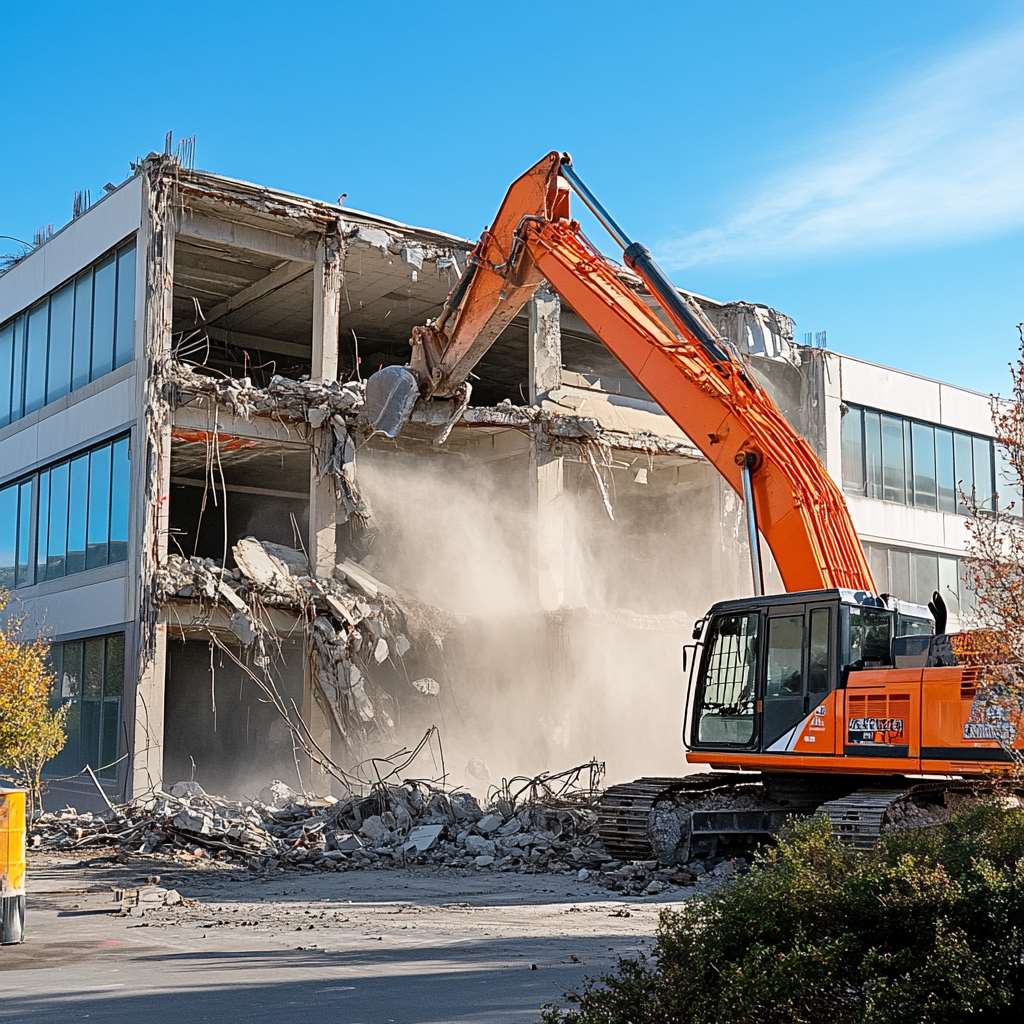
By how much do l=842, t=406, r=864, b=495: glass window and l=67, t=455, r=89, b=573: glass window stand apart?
2001 centimetres

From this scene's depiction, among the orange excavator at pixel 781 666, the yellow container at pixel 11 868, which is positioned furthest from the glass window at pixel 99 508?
the yellow container at pixel 11 868

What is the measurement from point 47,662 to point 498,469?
1077 centimetres

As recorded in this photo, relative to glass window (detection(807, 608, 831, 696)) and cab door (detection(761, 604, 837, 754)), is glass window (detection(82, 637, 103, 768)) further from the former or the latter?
glass window (detection(807, 608, 831, 696))

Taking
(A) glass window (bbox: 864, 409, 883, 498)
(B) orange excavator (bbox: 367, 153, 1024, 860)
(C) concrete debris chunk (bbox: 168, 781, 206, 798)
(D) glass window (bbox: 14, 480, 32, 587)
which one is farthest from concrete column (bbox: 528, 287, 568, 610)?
(B) orange excavator (bbox: 367, 153, 1024, 860)

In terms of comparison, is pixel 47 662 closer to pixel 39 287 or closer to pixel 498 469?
pixel 39 287

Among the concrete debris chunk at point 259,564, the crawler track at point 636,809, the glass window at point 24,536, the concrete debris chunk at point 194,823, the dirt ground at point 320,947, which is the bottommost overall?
the dirt ground at point 320,947

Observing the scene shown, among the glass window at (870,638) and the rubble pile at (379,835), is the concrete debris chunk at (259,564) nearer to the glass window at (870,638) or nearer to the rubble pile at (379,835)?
the rubble pile at (379,835)

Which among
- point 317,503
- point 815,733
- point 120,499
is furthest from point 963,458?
point 815,733

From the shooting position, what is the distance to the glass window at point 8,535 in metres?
30.5

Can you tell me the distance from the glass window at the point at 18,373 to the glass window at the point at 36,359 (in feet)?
0.80

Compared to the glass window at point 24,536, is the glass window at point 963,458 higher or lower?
higher

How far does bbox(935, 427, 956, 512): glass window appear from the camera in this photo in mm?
39781

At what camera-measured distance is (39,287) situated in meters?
30.4

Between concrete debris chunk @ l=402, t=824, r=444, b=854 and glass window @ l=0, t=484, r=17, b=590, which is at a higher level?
glass window @ l=0, t=484, r=17, b=590
